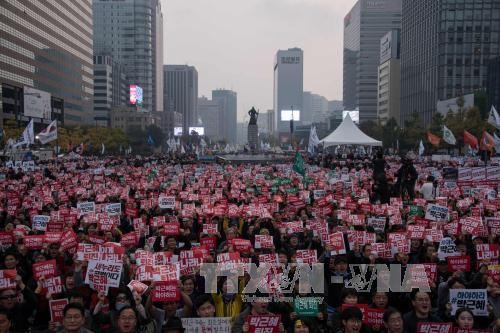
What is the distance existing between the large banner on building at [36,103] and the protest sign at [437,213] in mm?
81954

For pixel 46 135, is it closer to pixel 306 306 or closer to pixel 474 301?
pixel 306 306

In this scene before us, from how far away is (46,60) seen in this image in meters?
99.9

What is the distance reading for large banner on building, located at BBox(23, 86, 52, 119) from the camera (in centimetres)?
8825

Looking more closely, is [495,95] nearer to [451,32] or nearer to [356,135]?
[451,32]

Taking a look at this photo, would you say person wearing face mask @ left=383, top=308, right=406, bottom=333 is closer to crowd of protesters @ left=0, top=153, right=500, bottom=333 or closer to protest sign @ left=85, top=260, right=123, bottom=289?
crowd of protesters @ left=0, top=153, right=500, bottom=333

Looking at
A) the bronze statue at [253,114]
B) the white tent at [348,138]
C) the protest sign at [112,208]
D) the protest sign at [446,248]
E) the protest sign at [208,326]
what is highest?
the bronze statue at [253,114]

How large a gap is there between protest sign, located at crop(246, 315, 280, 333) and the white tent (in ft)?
97.7

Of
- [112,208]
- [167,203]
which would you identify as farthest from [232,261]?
[167,203]

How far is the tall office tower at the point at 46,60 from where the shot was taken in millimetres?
82938

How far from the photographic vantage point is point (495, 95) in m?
81.9

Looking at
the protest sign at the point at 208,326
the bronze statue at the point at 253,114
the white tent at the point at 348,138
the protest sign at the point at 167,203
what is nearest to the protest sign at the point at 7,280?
the protest sign at the point at 208,326

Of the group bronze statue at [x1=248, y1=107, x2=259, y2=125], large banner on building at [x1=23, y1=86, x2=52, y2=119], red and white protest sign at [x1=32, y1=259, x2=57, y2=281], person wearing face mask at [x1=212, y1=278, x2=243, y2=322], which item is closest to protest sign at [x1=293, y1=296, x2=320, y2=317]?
person wearing face mask at [x1=212, y1=278, x2=243, y2=322]

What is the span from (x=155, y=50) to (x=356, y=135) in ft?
556

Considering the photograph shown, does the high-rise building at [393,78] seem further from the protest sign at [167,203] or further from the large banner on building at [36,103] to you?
the protest sign at [167,203]
